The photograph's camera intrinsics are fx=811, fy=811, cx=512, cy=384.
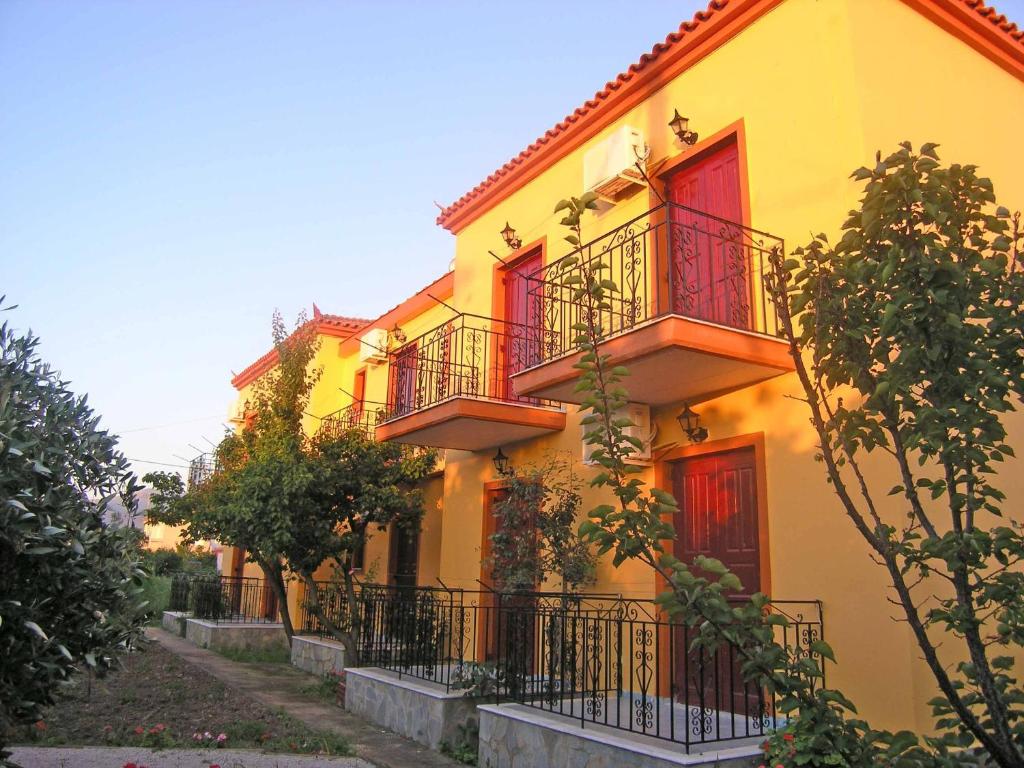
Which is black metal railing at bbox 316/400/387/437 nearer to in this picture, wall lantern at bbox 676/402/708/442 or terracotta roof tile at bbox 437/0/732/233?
terracotta roof tile at bbox 437/0/732/233

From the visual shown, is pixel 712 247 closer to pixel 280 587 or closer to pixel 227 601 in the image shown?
pixel 280 587

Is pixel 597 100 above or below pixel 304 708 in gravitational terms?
above

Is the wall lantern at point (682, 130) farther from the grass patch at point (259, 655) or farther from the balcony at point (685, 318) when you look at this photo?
the grass patch at point (259, 655)

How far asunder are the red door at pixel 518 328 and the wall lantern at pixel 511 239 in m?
0.19

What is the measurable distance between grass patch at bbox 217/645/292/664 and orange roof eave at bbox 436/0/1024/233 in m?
8.12

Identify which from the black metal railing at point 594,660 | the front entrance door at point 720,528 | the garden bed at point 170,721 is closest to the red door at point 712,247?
the front entrance door at point 720,528

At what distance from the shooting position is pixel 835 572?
5.71 metres

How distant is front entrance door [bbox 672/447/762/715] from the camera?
6.48m

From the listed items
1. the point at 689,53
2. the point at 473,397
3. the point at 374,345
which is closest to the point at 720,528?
the point at 473,397

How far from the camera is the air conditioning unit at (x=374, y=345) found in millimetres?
14562

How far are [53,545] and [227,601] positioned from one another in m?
12.9

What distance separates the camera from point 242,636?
13.7m

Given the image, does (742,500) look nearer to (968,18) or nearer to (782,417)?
(782,417)

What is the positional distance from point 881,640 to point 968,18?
553 cm
